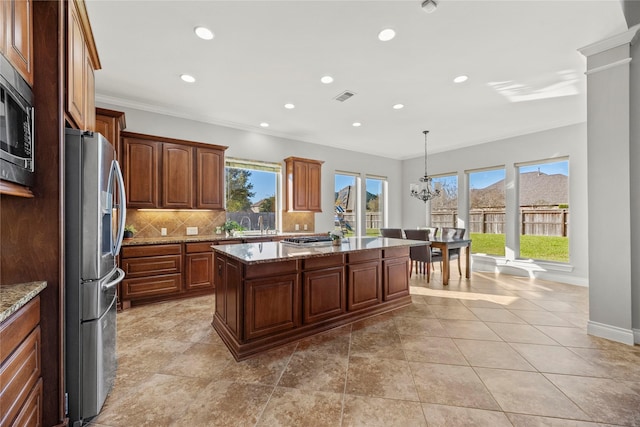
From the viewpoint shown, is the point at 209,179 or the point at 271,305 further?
the point at 209,179

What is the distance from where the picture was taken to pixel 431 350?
2357 mm

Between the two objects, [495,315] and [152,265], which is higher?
[152,265]

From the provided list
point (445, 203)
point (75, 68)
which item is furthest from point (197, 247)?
point (445, 203)

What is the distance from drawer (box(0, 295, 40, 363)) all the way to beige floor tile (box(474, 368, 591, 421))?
256 cm

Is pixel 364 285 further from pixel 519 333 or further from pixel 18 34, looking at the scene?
pixel 18 34

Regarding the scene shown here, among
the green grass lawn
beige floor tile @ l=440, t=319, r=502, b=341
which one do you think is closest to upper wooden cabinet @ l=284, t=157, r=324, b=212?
beige floor tile @ l=440, t=319, r=502, b=341

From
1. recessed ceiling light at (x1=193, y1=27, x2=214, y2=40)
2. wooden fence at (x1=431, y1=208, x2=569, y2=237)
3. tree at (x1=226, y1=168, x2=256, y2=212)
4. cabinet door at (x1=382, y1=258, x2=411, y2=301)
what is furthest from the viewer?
wooden fence at (x1=431, y1=208, x2=569, y2=237)

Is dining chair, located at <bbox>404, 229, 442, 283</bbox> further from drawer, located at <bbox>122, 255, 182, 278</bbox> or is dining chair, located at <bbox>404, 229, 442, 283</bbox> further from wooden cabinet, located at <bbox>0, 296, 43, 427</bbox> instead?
wooden cabinet, located at <bbox>0, 296, 43, 427</bbox>

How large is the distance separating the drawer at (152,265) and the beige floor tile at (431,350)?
10.1 feet

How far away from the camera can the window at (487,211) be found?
5684mm

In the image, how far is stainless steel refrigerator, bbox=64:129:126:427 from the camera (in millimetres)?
1490

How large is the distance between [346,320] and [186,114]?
404cm

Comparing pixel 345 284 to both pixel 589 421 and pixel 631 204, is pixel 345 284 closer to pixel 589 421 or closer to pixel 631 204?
pixel 589 421

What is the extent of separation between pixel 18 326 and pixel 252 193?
163 inches
